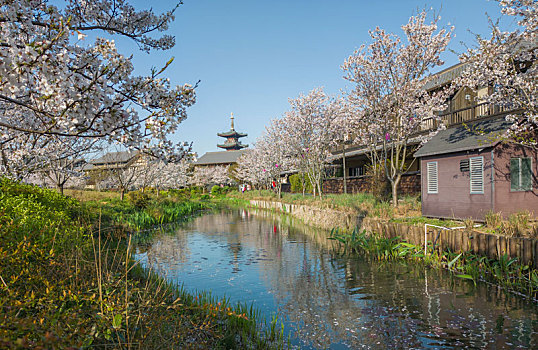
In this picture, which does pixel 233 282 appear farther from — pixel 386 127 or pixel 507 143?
pixel 386 127

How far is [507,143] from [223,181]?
5050 cm

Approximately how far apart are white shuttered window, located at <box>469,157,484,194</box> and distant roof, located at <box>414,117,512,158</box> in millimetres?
493

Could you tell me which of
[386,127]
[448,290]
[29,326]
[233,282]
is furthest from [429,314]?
[386,127]

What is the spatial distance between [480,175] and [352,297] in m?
7.15

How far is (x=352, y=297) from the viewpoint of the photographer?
7.89m

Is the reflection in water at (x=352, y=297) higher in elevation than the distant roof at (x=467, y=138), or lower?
lower

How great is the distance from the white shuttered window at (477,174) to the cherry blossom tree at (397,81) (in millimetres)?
3742

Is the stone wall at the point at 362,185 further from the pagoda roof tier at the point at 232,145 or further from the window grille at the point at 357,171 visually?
the pagoda roof tier at the point at 232,145

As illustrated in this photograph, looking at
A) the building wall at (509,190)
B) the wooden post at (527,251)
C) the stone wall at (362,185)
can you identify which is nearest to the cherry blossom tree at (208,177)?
the stone wall at (362,185)

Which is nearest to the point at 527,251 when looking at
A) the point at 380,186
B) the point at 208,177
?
the point at 380,186

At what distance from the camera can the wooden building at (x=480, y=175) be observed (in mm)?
11242

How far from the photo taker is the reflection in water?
5820 millimetres

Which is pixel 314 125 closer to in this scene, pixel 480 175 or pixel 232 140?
pixel 480 175

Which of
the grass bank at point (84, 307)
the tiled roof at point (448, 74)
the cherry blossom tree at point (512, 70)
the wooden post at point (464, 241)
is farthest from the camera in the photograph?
the tiled roof at point (448, 74)
